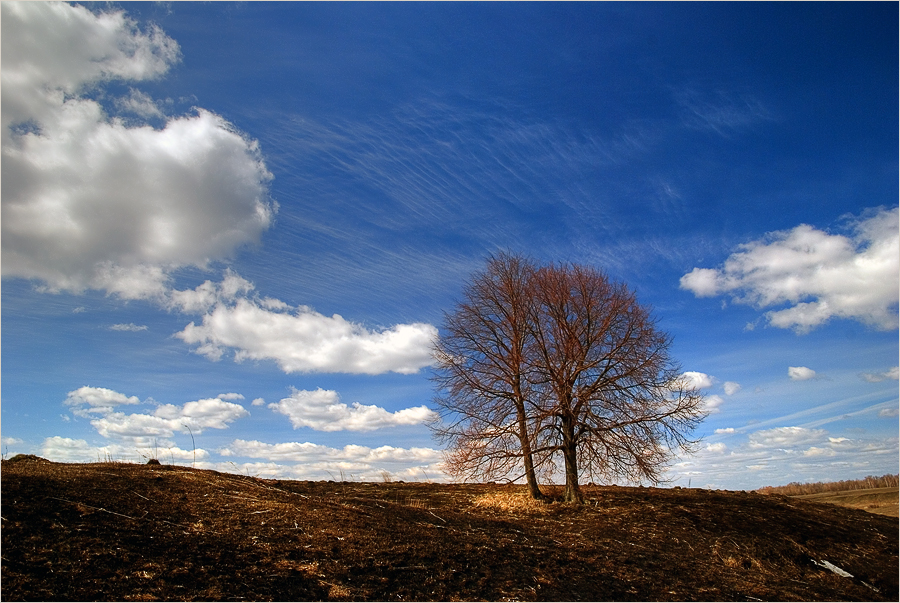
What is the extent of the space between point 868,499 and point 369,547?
80.6ft

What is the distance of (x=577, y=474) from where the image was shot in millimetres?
15844

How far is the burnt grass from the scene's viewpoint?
6293mm

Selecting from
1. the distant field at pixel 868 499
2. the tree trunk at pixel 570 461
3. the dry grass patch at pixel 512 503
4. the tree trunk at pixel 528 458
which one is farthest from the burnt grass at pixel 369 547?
the distant field at pixel 868 499

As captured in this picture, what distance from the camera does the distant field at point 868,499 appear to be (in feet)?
67.9

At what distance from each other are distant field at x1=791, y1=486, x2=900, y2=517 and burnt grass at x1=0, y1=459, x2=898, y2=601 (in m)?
6.45

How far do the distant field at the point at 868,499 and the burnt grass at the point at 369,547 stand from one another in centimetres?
645

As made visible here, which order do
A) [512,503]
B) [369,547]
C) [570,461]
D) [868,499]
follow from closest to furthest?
[369,547] → [512,503] → [570,461] → [868,499]

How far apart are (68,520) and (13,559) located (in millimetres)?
1386

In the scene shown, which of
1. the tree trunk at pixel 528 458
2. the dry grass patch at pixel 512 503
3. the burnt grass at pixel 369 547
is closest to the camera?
the burnt grass at pixel 369 547

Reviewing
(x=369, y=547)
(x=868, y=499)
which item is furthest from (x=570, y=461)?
(x=868, y=499)

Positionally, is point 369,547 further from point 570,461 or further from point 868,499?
point 868,499

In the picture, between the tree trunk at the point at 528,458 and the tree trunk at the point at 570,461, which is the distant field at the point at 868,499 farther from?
the tree trunk at the point at 528,458

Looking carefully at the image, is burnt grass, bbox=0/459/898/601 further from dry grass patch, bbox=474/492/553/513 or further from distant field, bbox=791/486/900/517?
distant field, bbox=791/486/900/517

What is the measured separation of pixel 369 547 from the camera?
8.39 meters
